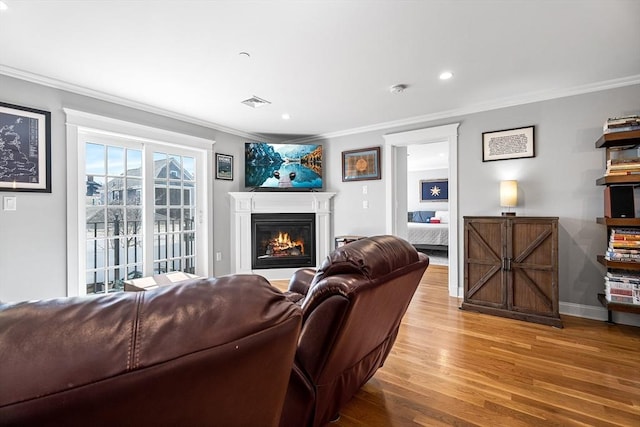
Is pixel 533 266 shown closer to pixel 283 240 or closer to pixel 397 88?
pixel 397 88

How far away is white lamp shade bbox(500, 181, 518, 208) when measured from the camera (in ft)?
10.7

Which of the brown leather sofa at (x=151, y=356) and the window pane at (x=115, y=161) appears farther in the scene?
the window pane at (x=115, y=161)

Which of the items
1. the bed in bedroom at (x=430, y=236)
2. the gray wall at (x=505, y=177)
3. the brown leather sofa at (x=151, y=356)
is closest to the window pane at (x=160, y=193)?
the gray wall at (x=505, y=177)

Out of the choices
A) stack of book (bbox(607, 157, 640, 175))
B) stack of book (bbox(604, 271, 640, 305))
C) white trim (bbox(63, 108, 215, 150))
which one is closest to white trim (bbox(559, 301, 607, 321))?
stack of book (bbox(604, 271, 640, 305))

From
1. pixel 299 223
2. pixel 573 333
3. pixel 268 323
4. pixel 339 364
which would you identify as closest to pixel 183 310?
pixel 268 323

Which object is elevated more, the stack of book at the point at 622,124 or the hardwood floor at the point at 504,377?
the stack of book at the point at 622,124

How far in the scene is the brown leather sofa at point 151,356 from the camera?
47 centimetres

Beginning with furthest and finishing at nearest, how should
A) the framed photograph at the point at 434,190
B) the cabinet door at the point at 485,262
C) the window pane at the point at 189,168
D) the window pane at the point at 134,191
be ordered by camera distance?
the framed photograph at the point at 434,190 → the window pane at the point at 189,168 → the window pane at the point at 134,191 → the cabinet door at the point at 485,262

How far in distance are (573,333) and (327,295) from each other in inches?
109

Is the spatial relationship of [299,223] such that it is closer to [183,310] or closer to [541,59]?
[541,59]

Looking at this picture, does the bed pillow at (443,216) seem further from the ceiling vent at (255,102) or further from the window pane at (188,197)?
the window pane at (188,197)

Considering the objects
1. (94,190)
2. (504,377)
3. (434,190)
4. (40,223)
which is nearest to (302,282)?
(504,377)

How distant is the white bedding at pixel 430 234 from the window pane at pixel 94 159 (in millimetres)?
5768

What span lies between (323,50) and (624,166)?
108 inches
